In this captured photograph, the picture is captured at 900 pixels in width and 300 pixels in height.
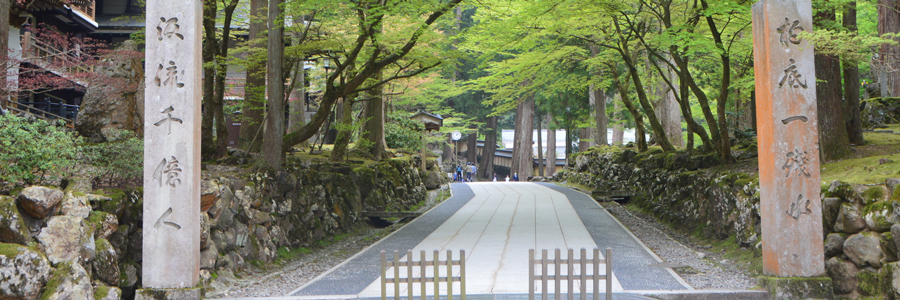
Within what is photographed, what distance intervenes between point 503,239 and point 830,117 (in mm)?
5719

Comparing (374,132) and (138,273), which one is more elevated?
(374,132)

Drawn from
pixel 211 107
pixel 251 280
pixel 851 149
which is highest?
pixel 211 107

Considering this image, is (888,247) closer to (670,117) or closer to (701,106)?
(701,106)

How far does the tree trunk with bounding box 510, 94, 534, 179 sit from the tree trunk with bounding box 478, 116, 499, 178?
3.18 metres

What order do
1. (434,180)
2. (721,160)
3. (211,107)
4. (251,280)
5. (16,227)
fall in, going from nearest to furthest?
(16,227) < (251,280) < (211,107) < (721,160) < (434,180)

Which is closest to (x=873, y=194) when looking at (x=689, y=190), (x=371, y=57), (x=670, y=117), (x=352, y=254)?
(x=689, y=190)

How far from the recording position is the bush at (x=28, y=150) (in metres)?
5.11

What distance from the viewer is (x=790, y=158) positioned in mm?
5973

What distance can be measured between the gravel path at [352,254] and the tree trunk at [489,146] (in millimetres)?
23237

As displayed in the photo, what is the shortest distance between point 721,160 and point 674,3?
150 inches

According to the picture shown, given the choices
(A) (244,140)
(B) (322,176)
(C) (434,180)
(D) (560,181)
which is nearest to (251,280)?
(B) (322,176)

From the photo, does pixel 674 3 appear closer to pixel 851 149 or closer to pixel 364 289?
pixel 851 149

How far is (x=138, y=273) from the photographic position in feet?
20.1

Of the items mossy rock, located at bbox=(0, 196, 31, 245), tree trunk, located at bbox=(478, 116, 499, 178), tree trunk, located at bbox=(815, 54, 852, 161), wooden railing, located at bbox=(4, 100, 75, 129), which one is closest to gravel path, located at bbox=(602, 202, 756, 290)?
tree trunk, located at bbox=(815, 54, 852, 161)
